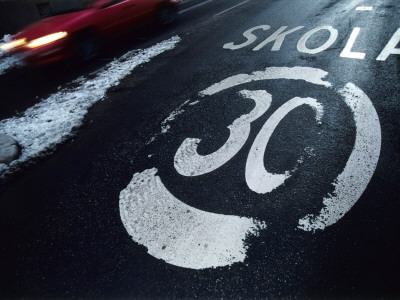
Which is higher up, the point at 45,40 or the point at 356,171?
the point at 45,40

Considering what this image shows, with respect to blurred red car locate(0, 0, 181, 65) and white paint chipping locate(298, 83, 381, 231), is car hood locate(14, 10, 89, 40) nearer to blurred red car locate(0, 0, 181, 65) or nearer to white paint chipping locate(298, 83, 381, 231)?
blurred red car locate(0, 0, 181, 65)

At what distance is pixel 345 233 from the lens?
2.05m

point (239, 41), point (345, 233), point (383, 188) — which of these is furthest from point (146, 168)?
point (239, 41)

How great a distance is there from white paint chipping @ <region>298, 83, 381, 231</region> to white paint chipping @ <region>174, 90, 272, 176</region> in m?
1.13

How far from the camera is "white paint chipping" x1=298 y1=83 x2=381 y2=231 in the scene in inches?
86.4

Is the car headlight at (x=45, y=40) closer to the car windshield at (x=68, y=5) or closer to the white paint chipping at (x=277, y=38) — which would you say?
the car windshield at (x=68, y=5)

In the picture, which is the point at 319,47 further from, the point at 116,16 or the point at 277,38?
the point at 116,16

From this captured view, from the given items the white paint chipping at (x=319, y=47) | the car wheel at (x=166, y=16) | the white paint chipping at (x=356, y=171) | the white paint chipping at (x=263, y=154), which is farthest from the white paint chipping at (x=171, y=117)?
the car wheel at (x=166, y=16)

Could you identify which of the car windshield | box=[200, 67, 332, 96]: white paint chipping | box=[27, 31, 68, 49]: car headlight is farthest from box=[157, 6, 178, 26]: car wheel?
box=[200, 67, 332, 96]: white paint chipping

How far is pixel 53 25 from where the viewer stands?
559cm

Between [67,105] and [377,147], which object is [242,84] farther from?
[67,105]

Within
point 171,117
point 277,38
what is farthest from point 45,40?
point 277,38

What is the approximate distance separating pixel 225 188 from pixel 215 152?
600 millimetres

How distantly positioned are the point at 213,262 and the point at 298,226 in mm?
820
